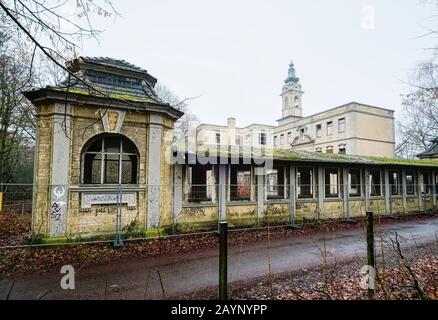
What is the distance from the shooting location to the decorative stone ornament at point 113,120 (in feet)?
29.0

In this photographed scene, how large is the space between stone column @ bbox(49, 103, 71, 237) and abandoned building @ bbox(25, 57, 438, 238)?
0.09 ft

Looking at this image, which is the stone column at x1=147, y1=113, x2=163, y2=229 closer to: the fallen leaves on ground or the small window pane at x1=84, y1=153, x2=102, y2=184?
the fallen leaves on ground

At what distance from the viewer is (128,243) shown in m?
8.48

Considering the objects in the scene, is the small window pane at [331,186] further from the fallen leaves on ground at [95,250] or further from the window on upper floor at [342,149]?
the window on upper floor at [342,149]

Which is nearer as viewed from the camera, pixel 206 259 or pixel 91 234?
pixel 206 259

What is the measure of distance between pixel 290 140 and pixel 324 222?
3999 centimetres

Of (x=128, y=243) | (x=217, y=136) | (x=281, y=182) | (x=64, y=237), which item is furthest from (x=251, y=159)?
(x=217, y=136)

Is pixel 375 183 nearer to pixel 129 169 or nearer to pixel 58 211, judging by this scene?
pixel 129 169

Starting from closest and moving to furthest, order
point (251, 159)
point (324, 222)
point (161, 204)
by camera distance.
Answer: point (161, 204)
point (251, 159)
point (324, 222)

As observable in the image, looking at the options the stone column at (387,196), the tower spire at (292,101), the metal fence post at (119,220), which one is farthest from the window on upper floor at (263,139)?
the metal fence post at (119,220)

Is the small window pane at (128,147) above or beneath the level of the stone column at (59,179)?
above

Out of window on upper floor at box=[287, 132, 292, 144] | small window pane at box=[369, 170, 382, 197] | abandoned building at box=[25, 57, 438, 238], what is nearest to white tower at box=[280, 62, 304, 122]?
window on upper floor at box=[287, 132, 292, 144]

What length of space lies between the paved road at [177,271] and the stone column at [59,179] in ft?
8.29
